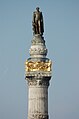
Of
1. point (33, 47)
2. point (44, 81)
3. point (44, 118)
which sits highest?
point (33, 47)

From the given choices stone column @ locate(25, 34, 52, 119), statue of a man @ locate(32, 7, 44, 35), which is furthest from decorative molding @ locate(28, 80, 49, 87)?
statue of a man @ locate(32, 7, 44, 35)

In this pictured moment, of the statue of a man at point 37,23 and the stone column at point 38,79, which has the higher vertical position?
the statue of a man at point 37,23

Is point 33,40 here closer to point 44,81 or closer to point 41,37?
point 41,37

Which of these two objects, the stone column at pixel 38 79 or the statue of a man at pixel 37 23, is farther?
the statue of a man at pixel 37 23

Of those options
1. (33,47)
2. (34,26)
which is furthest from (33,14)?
(33,47)

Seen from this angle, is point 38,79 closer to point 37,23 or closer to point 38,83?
point 38,83

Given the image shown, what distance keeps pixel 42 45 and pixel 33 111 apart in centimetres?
518

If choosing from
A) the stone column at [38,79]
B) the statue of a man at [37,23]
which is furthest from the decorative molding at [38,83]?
the statue of a man at [37,23]

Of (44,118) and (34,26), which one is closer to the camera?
(44,118)

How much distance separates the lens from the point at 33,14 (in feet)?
102

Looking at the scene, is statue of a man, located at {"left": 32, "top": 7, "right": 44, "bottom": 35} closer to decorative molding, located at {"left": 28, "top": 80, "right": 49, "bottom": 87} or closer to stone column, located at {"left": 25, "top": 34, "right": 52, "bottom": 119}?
stone column, located at {"left": 25, "top": 34, "right": 52, "bottom": 119}

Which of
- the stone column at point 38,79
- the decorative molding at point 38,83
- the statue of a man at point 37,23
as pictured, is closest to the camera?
the stone column at point 38,79

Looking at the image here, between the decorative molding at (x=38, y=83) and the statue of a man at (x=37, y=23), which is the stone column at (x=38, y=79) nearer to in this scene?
the decorative molding at (x=38, y=83)

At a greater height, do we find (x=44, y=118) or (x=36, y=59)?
(x=36, y=59)
